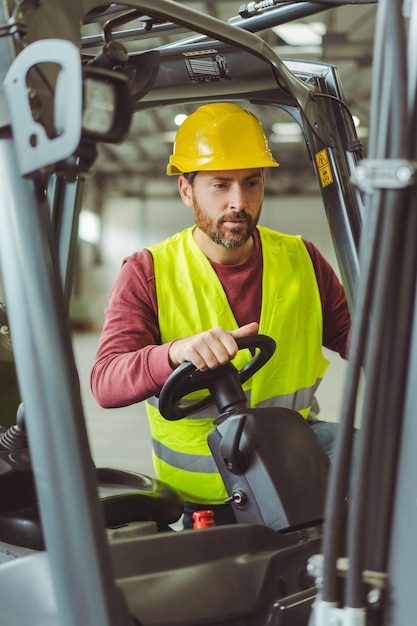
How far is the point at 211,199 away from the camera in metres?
2.34

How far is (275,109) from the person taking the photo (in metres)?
15.3

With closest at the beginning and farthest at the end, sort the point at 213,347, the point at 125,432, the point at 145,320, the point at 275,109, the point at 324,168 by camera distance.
A: the point at 213,347
the point at 324,168
the point at 145,320
the point at 125,432
the point at 275,109


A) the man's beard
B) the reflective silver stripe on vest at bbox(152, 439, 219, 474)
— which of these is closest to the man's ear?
the man's beard

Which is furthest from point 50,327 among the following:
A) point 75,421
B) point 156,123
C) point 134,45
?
point 156,123

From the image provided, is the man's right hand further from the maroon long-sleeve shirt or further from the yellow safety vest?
the yellow safety vest

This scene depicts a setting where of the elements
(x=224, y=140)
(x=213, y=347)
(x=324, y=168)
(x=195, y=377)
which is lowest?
(x=195, y=377)

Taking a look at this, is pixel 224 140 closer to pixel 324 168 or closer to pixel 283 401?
pixel 324 168

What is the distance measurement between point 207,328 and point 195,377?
1.16ft

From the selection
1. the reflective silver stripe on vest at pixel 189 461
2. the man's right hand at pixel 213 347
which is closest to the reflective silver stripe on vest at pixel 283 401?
the reflective silver stripe on vest at pixel 189 461

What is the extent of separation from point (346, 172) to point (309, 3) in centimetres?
46

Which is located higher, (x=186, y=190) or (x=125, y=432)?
(x=186, y=190)

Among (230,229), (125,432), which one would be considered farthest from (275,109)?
(230,229)

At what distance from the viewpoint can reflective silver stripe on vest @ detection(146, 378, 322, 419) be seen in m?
2.22

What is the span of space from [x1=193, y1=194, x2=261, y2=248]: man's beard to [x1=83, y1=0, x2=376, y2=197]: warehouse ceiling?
542 millimetres
